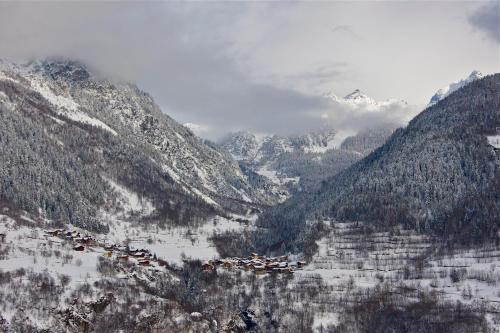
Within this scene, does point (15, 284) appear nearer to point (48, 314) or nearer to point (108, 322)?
point (48, 314)

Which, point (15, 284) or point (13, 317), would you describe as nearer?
point (13, 317)

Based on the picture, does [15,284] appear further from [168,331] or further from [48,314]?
[168,331]

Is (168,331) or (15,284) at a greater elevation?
(15,284)

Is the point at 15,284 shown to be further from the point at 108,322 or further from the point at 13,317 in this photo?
the point at 108,322

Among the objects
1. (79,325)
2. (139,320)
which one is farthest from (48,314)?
(139,320)

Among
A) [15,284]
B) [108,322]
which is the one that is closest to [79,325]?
[108,322]

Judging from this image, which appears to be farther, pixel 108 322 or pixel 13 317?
pixel 108 322
